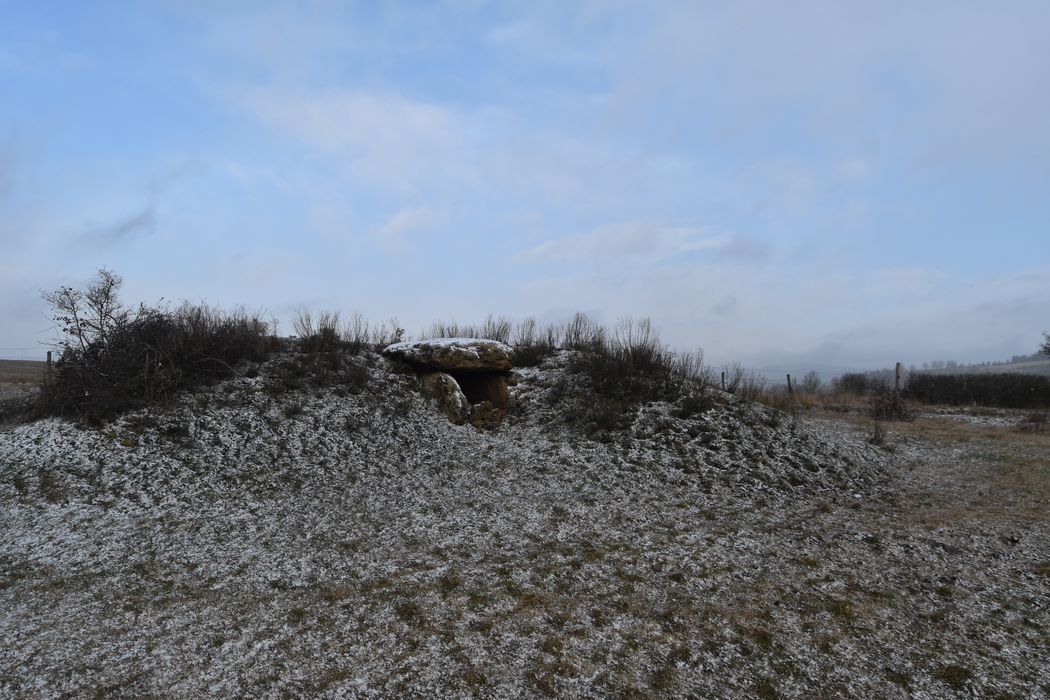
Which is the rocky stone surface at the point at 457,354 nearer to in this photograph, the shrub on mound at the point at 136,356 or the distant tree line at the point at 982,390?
the shrub on mound at the point at 136,356

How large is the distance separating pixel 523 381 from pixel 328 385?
4.59 meters

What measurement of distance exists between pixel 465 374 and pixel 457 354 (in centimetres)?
106

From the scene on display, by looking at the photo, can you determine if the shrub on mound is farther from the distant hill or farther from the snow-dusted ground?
the distant hill

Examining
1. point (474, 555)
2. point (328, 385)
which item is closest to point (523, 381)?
point (328, 385)

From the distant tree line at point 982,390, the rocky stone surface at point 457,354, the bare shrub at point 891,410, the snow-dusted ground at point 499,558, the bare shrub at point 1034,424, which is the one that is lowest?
the snow-dusted ground at point 499,558

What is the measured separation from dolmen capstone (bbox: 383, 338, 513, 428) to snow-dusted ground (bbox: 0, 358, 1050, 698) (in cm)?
62

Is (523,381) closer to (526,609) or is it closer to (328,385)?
(328,385)

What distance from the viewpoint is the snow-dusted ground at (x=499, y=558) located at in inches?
180

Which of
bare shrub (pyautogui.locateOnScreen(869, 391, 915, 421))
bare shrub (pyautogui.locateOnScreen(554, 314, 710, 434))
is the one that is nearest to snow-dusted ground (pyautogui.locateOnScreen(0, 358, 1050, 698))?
bare shrub (pyautogui.locateOnScreen(554, 314, 710, 434))

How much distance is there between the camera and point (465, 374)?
47.0 ft

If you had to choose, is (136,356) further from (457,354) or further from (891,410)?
(891,410)

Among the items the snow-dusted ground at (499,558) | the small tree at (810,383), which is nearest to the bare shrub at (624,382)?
the snow-dusted ground at (499,558)

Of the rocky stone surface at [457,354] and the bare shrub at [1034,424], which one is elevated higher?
the rocky stone surface at [457,354]

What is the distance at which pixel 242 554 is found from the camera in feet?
22.7
